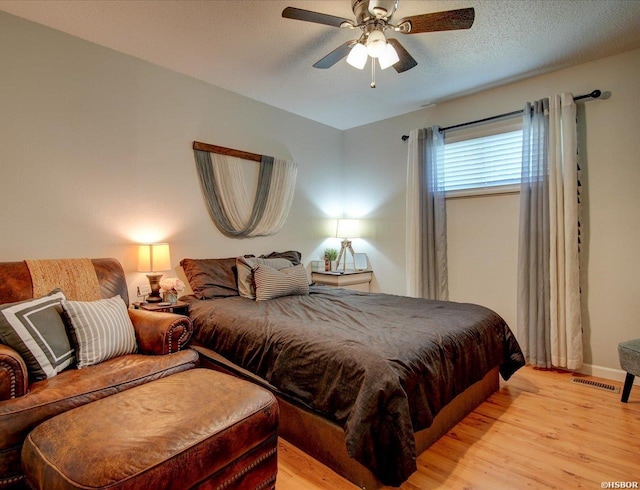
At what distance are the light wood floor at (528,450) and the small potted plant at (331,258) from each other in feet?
7.81

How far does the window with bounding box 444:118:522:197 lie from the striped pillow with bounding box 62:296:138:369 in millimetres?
3321

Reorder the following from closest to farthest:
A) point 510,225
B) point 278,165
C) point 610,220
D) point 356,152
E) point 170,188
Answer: point 610,220, point 170,188, point 510,225, point 278,165, point 356,152

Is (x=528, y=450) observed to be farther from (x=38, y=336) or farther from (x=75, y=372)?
(x=38, y=336)

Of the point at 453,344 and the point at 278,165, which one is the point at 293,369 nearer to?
the point at 453,344

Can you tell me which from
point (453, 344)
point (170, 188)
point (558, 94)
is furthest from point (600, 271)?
point (170, 188)

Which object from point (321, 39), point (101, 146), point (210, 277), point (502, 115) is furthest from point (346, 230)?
point (101, 146)

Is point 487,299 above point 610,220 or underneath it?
underneath

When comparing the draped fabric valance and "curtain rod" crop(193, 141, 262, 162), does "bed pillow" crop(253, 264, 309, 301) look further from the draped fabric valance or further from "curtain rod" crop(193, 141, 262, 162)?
"curtain rod" crop(193, 141, 262, 162)

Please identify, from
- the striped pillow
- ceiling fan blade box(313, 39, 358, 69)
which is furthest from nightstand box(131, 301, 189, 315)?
ceiling fan blade box(313, 39, 358, 69)

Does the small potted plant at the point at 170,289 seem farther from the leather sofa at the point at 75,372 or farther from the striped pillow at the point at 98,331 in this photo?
the striped pillow at the point at 98,331

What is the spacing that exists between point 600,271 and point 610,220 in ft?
1.42

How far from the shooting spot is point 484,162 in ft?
11.8

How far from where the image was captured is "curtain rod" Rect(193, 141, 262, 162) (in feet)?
10.9

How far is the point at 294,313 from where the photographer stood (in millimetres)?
2496
